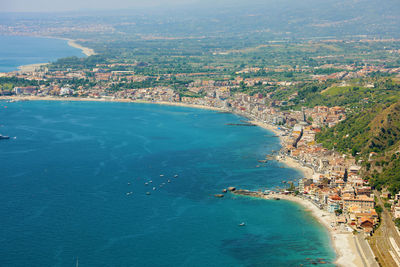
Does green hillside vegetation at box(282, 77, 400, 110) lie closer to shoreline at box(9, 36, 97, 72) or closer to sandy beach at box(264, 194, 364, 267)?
sandy beach at box(264, 194, 364, 267)

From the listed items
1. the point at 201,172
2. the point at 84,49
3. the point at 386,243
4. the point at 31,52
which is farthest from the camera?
the point at 84,49

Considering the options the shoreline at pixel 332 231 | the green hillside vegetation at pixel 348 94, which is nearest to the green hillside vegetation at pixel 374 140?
the shoreline at pixel 332 231

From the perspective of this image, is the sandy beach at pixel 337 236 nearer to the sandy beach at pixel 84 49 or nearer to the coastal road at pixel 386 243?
the coastal road at pixel 386 243

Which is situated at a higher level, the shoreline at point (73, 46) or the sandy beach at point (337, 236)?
the sandy beach at point (337, 236)

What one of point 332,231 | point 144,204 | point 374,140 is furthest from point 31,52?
point 332,231

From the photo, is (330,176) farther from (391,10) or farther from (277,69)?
(391,10)

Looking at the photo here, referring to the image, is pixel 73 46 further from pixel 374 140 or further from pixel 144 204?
pixel 144 204

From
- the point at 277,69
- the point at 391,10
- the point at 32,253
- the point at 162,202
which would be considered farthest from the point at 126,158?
the point at 391,10
